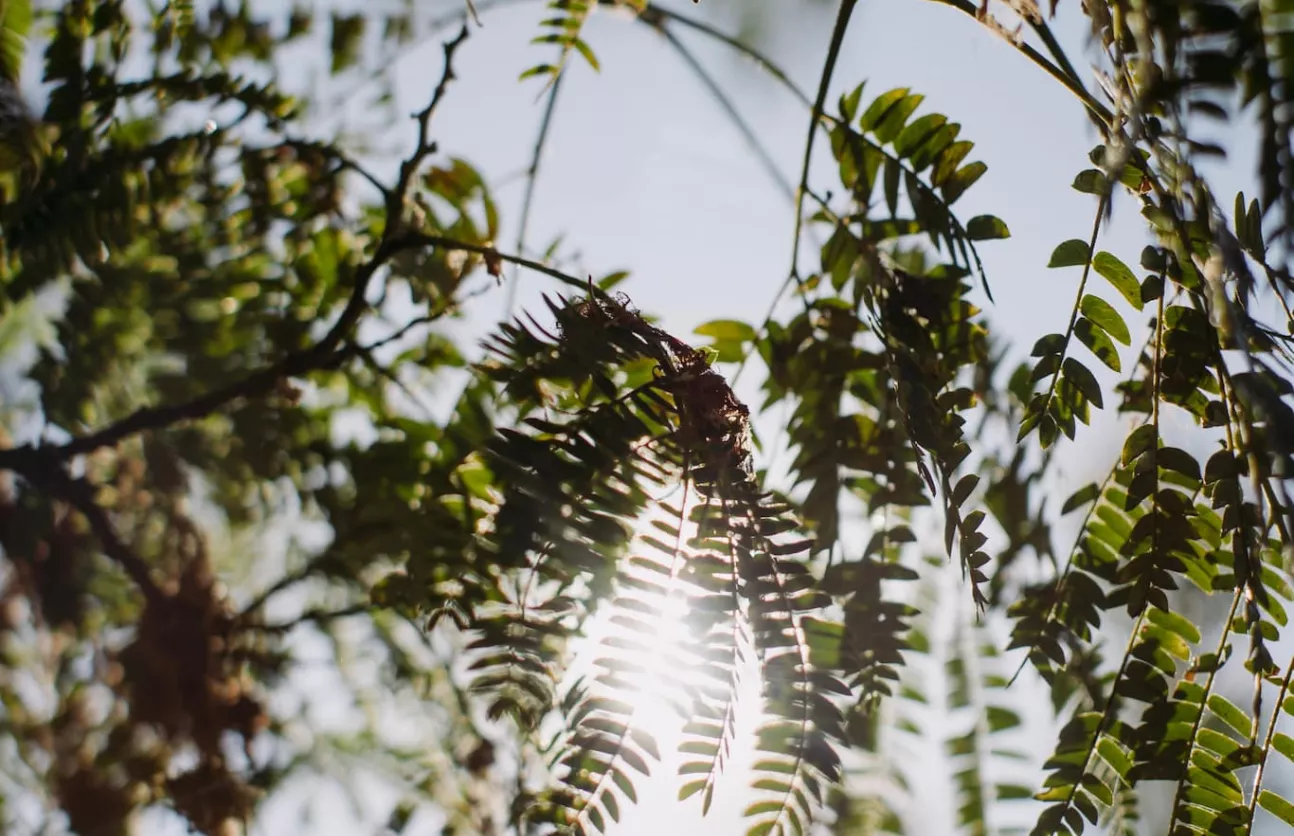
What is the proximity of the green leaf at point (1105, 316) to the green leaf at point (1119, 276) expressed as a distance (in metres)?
0.02

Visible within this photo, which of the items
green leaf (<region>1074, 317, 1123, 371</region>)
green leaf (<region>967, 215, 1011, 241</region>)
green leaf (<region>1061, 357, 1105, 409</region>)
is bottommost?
green leaf (<region>1061, 357, 1105, 409</region>)

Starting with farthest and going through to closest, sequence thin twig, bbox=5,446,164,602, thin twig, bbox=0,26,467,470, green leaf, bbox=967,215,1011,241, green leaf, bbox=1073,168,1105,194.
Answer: thin twig, bbox=5,446,164,602 < thin twig, bbox=0,26,467,470 < green leaf, bbox=967,215,1011,241 < green leaf, bbox=1073,168,1105,194

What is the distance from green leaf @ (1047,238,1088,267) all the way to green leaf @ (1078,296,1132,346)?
4cm

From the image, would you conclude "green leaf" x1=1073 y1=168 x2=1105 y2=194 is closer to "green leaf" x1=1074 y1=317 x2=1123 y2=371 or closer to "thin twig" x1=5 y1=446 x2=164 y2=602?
"green leaf" x1=1074 y1=317 x2=1123 y2=371

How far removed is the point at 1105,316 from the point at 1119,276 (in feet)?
0.11

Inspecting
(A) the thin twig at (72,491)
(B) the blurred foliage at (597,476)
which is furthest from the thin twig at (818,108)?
(A) the thin twig at (72,491)

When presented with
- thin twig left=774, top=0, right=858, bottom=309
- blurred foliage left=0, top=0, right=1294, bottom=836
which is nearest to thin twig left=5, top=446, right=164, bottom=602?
blurred foliage left=0, top=0, right=1294, bottom=836

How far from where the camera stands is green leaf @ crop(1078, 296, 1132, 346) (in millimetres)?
Result: 734

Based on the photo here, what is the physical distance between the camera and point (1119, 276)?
71 centimetres

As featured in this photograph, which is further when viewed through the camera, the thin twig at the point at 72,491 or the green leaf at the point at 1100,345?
the thin twig at the point at 72,491

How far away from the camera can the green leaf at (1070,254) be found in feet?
2.33

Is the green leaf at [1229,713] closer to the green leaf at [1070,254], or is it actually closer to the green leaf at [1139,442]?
the green leaf at [1139,442]

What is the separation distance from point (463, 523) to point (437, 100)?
0.42m

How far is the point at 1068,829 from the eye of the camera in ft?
2.45
